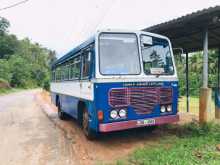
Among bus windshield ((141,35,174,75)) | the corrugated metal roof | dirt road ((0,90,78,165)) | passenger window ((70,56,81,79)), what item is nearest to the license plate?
bus windshield ((141,35,174,75))

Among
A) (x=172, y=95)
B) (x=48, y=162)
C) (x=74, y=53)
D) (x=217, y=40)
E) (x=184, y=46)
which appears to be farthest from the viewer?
(x=184, y=46)

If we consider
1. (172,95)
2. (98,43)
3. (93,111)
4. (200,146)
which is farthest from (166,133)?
(98,43)

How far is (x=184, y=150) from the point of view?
20.5ft

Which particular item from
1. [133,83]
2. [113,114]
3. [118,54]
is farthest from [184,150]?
[118,54]

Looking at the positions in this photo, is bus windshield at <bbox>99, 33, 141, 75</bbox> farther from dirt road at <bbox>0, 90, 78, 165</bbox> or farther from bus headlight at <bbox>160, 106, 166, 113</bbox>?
dirt road at <bbox>0, 90, 78, 165</bbox>

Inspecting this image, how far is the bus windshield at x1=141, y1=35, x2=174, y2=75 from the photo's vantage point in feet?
24.3

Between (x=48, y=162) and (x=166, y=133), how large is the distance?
3.77 metres

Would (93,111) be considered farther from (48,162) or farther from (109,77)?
(48,162)

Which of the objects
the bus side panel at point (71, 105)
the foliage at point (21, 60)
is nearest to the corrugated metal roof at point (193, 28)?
the bus side panel at point (71, 105)

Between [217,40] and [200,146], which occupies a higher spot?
[217,40]

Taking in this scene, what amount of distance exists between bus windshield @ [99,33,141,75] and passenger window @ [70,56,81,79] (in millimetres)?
1730

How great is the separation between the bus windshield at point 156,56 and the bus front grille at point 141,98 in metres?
0.50

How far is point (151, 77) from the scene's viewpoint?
725cm

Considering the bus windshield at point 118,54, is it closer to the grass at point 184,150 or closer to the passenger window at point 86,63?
the passenger window at point 86,63
